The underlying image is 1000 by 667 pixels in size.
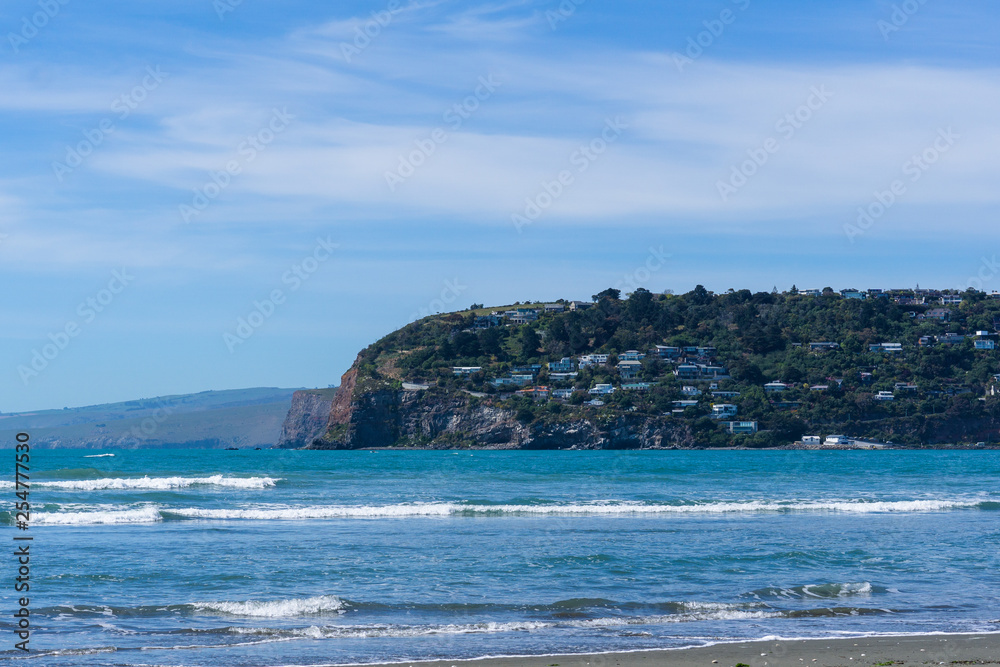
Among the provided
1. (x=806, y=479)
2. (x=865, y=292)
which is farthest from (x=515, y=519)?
(x=865, y=292)

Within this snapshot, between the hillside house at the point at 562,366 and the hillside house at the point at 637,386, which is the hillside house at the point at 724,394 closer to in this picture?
the hillside house at the point at 637,386

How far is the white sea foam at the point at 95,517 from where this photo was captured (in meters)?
27.4

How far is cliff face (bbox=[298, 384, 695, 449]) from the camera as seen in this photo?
120 metres

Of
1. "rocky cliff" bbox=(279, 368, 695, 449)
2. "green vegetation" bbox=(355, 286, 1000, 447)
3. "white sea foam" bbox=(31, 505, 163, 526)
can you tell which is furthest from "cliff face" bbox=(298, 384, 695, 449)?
"white sea foam" bbox=(31, 505, 163, 526)

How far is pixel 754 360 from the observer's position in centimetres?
13588

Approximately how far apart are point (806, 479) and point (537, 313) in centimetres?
11503

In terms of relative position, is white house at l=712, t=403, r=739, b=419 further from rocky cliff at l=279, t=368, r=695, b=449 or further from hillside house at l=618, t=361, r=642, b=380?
hillside house at l=618, t=361, r=642, b=380

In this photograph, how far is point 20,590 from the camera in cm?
1579

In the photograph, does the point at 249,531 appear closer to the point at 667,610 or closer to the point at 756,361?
the point at 667,610

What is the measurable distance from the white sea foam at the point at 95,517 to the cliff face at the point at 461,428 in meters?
94.1

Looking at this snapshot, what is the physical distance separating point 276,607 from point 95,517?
16252 mm

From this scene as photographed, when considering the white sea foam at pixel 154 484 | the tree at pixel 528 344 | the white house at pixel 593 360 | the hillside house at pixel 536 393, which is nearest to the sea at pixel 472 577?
the white sea foam at pixel 154 484

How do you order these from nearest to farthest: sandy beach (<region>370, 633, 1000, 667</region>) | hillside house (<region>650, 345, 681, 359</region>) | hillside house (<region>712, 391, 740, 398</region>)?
1. sandy beach (<region>370, 633, 1000, 667</region>)
2. hillside house (<region>712, 391, 740, 398</region>)
3. hillside house (<region>650, 345, 681, 359</region>)

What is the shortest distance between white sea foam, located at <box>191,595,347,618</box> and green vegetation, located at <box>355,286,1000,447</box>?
106m
